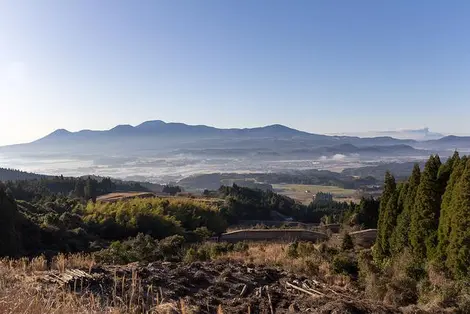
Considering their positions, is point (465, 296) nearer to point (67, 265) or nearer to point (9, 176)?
point (67, 265)

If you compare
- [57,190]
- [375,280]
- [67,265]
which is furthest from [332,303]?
[57,190]

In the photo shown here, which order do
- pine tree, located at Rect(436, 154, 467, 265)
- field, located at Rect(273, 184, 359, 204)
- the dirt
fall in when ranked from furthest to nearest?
field, located at Rect(273, 184, 359, 204), pine tree, located at Rect(436, 154, 467, 265), the dirt

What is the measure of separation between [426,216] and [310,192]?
155 ft

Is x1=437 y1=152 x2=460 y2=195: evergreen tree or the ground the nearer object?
the ground

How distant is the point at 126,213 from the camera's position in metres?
19.8

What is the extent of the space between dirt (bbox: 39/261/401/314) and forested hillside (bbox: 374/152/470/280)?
7.79 ft

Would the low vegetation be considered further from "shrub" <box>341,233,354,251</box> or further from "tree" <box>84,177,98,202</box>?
"tree" <box>84,177,98,202</box>

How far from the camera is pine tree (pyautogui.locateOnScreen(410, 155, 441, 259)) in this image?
8.99 metres

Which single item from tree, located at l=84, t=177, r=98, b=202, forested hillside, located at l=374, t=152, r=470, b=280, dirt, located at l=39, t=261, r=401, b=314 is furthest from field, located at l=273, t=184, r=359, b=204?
dirt, located at l=39, t=261, r=401, b=314

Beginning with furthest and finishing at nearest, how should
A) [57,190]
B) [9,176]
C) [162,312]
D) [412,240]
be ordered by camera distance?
[9,176]
[57,190]
[412,240]
[162,312]

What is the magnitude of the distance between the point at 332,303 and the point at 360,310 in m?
0.32

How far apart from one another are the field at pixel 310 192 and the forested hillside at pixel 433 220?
3281 cm

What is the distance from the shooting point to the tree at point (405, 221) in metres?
9.73

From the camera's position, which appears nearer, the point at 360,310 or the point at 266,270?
the point at 360,310
